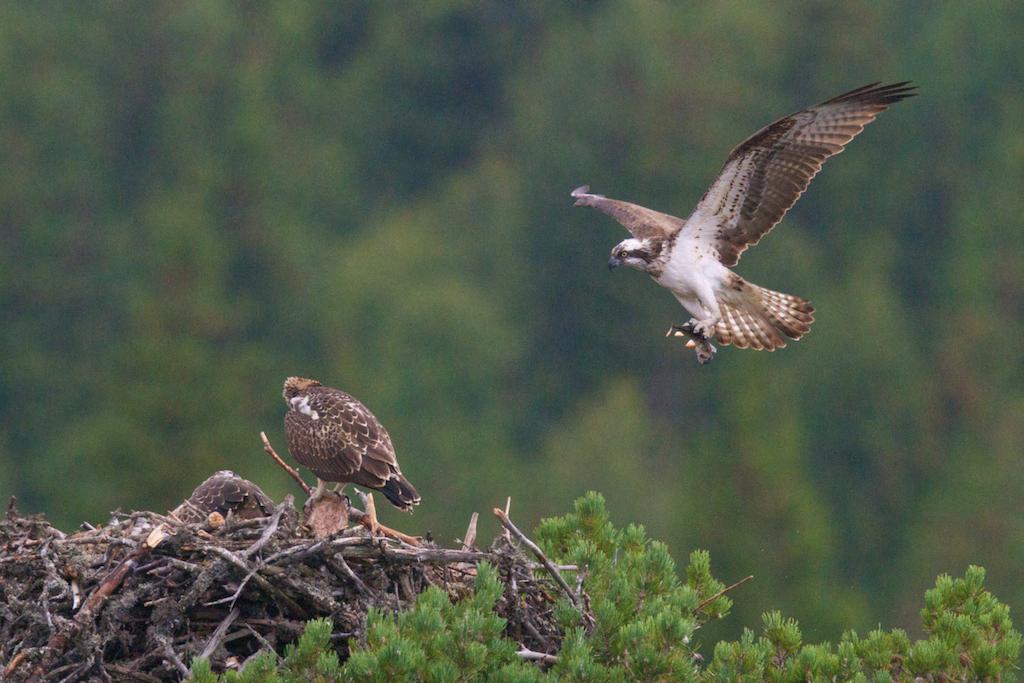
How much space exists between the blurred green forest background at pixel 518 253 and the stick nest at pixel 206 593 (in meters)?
25.0

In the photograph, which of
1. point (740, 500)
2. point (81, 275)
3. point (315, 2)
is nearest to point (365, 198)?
point (315, 2)

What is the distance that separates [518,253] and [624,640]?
48160 mm

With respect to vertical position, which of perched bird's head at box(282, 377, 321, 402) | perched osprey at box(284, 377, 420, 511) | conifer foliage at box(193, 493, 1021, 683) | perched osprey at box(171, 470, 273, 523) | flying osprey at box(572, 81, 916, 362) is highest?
flying osprey at box(572, 81, 916, 362)

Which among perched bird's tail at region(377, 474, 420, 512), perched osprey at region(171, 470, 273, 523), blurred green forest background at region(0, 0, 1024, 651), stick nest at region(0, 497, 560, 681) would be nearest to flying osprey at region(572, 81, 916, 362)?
perched bird's tail at region(377, 474, 420, 512)

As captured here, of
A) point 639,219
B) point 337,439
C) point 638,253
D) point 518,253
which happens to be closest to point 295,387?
point 337,439

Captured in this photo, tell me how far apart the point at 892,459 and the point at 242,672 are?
1741 inches

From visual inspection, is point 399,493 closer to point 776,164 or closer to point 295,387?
point 295,387

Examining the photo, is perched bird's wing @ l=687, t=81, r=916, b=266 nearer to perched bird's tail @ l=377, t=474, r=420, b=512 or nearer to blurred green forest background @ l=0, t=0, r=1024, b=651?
perched bird's tail @ l=377, t=474, r=420, b=512

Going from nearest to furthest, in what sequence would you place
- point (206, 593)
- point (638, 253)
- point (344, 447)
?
point (206, 593) < point (344, 447) < point (638, 253)

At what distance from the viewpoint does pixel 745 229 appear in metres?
14.0

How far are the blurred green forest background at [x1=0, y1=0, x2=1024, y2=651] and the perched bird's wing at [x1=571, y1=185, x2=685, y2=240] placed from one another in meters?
20.2

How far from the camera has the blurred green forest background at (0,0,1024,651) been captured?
43.6 metres

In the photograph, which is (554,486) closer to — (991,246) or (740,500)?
(740,500)

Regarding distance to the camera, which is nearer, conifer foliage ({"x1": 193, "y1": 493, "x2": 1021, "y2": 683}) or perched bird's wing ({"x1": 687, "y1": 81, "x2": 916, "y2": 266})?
conifer foliage ({"x1": 193, "y1": 493, "x2": 1021, "y2": 683})
